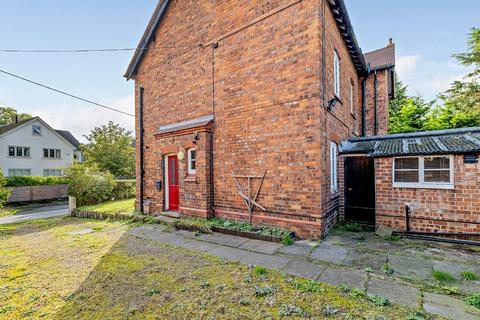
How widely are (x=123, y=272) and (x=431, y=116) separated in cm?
2026

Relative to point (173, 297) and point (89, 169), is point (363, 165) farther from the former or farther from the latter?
point (89, 169)

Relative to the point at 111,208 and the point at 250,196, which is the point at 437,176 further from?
the point at 111,208

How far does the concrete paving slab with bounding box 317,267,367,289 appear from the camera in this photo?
379 centimetres

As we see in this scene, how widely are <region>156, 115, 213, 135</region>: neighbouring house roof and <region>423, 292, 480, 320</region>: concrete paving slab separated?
21.9 ft

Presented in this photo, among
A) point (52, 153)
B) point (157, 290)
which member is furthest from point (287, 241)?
point (52, 153)

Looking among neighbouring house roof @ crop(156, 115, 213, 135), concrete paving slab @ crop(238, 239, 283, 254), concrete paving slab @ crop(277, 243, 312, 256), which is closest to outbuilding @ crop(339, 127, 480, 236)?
concrete paving slab @ crop(277, 243, 312, 256)

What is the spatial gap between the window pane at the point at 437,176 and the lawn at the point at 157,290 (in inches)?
178

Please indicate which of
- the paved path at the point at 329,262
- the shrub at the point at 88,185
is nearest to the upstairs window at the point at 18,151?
the shrub at the point at 88,185

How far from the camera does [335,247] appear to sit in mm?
5414

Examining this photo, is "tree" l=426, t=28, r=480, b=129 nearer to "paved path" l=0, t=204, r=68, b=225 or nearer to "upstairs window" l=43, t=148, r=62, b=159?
"paved path" l=0, t=204, r=68, b=225

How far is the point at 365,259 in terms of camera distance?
475cm

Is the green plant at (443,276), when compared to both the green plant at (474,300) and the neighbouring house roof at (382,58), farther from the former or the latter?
the neighbouring house roof at (382,58)

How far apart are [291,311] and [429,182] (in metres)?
5.51

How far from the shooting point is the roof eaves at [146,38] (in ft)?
31.7
